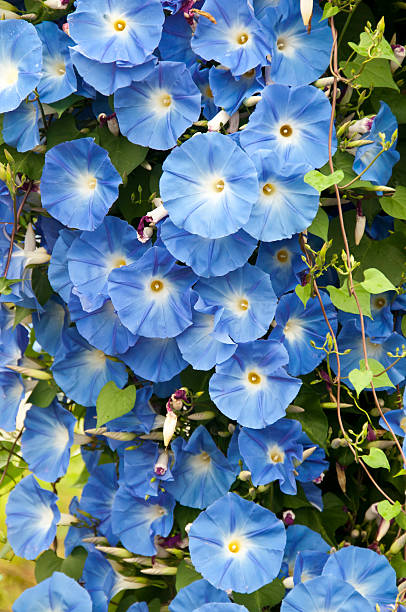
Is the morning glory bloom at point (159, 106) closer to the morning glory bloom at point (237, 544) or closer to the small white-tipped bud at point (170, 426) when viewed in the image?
the small white-tipped bud at point (170, 426)

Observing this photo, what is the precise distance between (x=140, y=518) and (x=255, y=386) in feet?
1.41

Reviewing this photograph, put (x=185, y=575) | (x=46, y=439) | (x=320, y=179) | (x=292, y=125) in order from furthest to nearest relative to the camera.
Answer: (x=46, y=439) < (x=185, y=575) < (x=292, y=125) < (x=320, y=179)

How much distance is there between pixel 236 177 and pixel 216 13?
32 cm

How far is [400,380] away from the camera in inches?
58.0

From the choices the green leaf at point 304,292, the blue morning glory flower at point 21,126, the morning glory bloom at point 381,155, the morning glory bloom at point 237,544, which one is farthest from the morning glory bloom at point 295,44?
the morning glory bloom at point 237,544

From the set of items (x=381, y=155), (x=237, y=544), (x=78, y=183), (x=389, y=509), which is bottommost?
(x=237, y=544)

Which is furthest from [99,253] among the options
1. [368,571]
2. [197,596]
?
[368,571]

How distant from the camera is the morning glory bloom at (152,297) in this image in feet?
4.38

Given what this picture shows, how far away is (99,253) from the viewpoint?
1.42 m

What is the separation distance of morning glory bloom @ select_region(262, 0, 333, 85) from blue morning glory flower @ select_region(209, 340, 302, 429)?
1.67 feet

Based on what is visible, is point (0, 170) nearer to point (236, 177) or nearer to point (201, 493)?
point (236, 177)

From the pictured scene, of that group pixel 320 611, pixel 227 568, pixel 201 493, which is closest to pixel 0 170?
pixel 201 493

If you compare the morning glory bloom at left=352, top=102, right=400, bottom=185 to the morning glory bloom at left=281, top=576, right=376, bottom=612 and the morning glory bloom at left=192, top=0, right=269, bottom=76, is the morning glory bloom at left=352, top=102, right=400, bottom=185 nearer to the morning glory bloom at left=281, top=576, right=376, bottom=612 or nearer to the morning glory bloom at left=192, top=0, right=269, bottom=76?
the morning glory bloom at left=192, top=0, right=269, bottom=76

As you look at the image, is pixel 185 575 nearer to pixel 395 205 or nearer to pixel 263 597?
pixel 263 597
